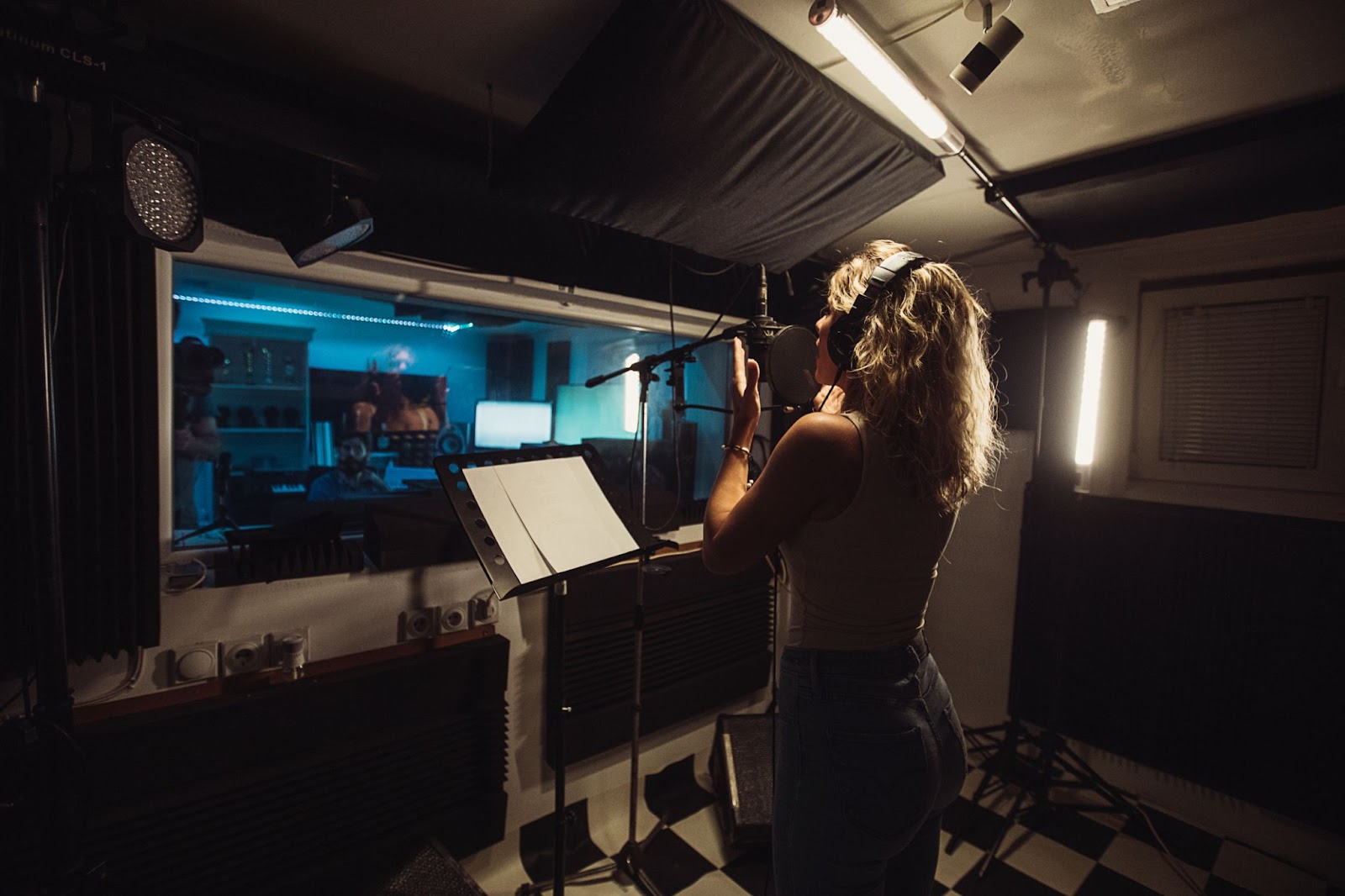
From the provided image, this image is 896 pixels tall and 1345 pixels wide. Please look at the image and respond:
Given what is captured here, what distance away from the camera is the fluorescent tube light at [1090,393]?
253cm

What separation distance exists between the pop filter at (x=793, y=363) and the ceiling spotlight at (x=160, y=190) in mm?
1121

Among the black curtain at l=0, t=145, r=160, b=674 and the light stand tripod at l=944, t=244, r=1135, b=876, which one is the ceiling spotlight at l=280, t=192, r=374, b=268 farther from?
the light stand tripod at l=944, t=244, r=1135, b=876

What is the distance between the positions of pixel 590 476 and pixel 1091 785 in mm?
2454

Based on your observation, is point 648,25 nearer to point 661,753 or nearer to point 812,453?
point 812,453

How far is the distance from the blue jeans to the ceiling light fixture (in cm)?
113

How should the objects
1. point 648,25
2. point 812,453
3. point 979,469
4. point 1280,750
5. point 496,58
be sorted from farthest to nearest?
point 1280,750
point 496,58
point 648,25
point 979,469
point 812,453

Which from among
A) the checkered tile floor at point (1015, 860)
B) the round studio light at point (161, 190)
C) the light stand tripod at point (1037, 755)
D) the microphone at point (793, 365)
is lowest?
the checkered tile floor at point (1015, 860)

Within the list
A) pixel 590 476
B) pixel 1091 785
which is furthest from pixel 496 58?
pixel 1091 785

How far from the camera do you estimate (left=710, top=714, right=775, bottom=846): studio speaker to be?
85.6 inches

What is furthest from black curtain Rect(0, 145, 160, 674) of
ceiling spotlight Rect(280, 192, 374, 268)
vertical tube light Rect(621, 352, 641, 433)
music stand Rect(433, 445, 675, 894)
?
vertical tube light Rect(621, 352, 641, 433)

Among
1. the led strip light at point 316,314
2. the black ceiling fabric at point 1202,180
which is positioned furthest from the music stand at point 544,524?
the black ceiling fabric at point 1202,180

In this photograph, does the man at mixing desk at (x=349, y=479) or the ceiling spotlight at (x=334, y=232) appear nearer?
the ceiling spotlight at (x=334, y=232)

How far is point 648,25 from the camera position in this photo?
119 centimetres

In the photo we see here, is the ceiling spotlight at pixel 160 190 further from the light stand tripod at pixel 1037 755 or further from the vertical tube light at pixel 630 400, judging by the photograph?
the light stand tripod at pixel 1037 755
